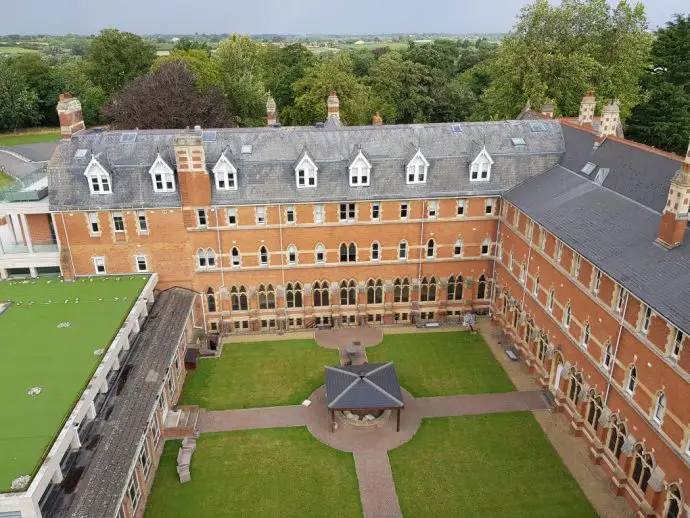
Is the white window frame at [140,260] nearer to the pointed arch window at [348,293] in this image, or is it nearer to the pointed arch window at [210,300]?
the pointed arch window at [210,300]

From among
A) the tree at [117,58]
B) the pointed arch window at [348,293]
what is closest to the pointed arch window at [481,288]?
the pointed arch window at [348,293]

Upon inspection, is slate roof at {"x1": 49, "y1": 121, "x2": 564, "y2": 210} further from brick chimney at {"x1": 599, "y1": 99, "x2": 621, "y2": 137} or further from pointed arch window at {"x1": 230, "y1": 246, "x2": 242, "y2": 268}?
brick chimney at {"x1": 599, "y1": 99, "x2": 621, "y2": 137}

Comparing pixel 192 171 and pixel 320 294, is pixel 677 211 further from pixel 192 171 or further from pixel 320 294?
pixel 192 171

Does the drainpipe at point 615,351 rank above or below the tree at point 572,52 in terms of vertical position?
below

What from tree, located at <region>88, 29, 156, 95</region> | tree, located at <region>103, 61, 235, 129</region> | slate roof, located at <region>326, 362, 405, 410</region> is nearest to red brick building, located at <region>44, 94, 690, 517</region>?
slate roof, located at <region>326, 362, 405, 410</region>

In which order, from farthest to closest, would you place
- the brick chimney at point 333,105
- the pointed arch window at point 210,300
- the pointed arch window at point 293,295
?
the brick chimney at point 333,105
the pointed arch window at point 293,295
the pointed arch window at point 210,300
